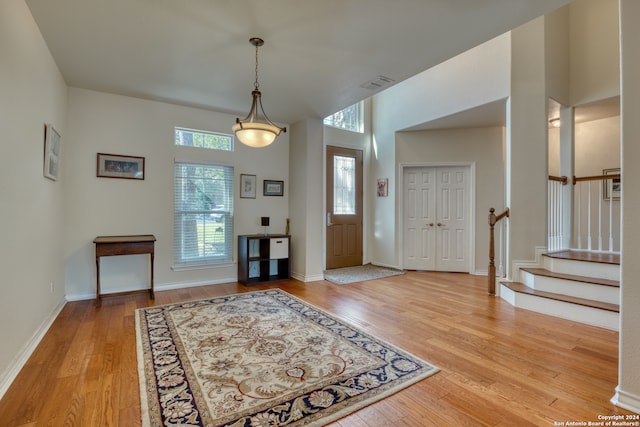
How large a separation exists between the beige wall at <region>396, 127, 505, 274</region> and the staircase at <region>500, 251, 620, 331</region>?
58.5 inches

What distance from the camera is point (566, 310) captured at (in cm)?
328

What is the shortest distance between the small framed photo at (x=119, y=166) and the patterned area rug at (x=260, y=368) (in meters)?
1.97

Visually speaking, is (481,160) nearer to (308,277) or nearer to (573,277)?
(573,277)

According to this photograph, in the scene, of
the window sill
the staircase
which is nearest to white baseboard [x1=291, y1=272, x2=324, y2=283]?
the window sill

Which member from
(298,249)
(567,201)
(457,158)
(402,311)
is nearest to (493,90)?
(457,158)

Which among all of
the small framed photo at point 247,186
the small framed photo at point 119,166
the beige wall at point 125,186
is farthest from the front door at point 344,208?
the small framed photo at point 119,166

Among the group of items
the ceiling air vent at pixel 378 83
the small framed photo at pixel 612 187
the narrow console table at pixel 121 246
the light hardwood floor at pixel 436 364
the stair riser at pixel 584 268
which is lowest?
the light hardwood floor at pixel 436 364

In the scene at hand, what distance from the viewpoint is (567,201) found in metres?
4.54

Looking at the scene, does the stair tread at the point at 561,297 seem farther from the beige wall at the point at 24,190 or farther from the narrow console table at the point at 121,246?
the beige wall at the point at 24,190

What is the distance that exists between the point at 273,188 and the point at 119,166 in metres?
2.26

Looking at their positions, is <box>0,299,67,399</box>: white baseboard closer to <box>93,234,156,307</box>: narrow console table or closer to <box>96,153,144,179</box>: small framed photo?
<box>93,234,156,307</box>: narrow console table

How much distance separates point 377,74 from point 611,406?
131 inches

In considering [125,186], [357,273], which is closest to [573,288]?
[357,273]

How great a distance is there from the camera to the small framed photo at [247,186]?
16.4 feet
